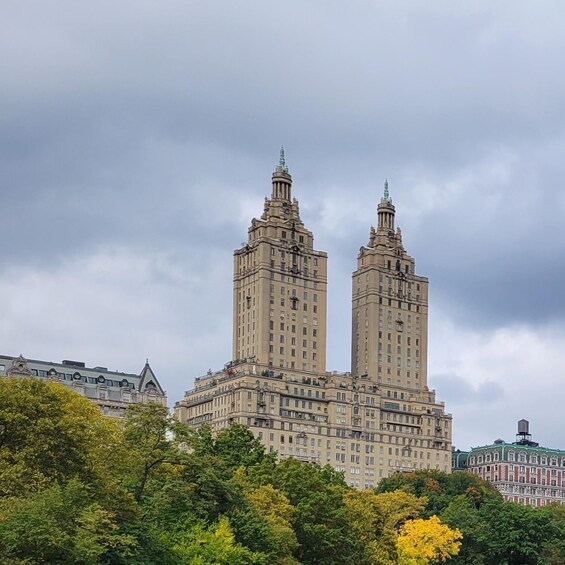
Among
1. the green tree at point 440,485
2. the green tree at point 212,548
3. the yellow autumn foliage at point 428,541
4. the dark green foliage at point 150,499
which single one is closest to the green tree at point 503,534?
the yellow autumn foliage at point 428,541

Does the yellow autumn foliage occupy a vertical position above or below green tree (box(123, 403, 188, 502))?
below

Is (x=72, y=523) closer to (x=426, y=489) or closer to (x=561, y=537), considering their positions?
(x=561, y=537)

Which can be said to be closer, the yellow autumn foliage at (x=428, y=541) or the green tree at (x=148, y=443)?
the green tree at (x=148, y=443)

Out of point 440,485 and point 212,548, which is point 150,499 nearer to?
point 212,548

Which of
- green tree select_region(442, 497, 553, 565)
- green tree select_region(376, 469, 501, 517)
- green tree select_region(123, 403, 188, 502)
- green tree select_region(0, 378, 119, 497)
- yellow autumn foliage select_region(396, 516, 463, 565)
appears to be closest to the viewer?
green tree select_region(0, 378, 119, 497)

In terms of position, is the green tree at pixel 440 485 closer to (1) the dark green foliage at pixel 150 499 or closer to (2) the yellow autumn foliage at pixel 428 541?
(2) the yellow autumn foliage at pixel 428 541

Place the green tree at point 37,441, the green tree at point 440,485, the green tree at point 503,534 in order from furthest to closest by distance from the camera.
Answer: the green tree at point 440,485, the green tree at point 503,534, the green tree at point 37,441

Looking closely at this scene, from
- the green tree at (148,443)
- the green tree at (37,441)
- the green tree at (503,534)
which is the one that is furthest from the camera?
the green tree at (503,534)

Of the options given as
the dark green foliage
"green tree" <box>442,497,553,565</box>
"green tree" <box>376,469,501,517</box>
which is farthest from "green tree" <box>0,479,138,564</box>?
"green tree" <box>376,469,501,517</box>

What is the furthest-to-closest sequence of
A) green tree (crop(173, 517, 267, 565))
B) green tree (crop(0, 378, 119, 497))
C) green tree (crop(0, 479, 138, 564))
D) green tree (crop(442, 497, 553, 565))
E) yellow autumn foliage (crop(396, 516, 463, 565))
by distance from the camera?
1. green tree (crop(442, 497, 553, 565))
2. yellow autumn foliage (crop(396, 516, 463, 565))
3. green tree (crop(173, 517, 267, 565))
4. green tree (crop(0, 378, 119, 497))
5. green tree (crop(0, 479, 138, 564))

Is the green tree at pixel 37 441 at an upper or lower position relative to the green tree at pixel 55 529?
upper

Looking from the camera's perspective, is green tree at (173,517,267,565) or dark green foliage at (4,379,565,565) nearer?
dark green foliage at (4,379,565,565)

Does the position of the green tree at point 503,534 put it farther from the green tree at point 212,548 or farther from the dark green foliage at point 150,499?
the green tree at point 212,548

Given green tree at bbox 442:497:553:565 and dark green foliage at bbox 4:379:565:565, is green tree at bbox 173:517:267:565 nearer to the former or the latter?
dark green foliage at bbox 4:379:565:565
